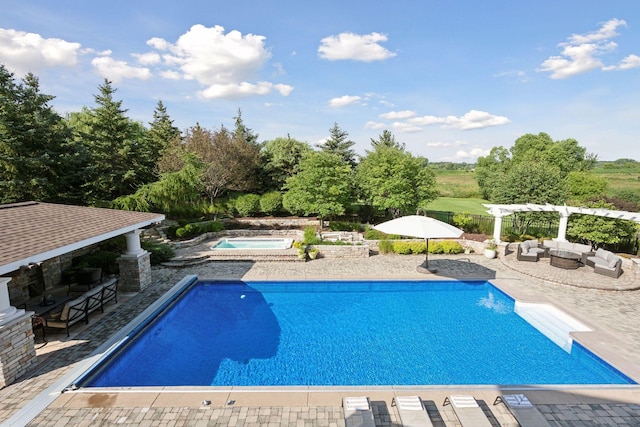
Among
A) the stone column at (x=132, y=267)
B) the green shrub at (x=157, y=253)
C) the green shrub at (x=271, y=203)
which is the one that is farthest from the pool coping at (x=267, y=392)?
the green shrub at (x=271, y=203)

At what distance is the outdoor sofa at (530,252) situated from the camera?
14.7 meters

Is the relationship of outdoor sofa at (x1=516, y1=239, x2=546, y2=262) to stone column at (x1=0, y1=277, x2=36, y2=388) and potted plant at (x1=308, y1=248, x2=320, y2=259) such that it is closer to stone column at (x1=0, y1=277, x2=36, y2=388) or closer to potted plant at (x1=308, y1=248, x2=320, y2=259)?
potted plant at (x1=308, y1=248, x2=320, y2=259)

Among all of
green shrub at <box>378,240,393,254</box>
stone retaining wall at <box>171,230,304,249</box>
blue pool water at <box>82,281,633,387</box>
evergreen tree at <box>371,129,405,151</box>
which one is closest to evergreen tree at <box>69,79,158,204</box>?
stone retaining wall at <box>171,230,304,249</box>

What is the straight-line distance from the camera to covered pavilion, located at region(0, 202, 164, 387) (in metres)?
6.05

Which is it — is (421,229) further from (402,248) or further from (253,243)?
(253,243)

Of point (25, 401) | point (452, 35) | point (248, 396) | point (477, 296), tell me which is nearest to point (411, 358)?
point (248, 396)

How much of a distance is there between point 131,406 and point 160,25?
14.9 meters

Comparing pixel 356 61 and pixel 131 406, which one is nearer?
pixel 131 406

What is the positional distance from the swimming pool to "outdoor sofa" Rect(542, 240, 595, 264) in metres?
13.4

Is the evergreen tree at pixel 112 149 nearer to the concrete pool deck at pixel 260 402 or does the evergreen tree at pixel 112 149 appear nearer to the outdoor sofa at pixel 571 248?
the concrete pool deck at pixel 260 402

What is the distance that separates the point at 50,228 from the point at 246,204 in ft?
56.5

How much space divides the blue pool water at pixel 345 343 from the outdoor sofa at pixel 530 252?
13.0 ft

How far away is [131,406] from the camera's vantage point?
17.6ft

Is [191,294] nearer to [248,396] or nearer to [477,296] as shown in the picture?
[248,396]
